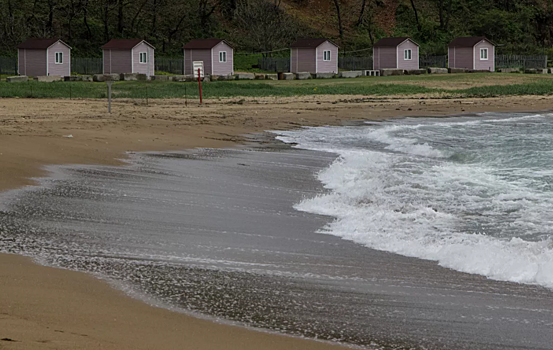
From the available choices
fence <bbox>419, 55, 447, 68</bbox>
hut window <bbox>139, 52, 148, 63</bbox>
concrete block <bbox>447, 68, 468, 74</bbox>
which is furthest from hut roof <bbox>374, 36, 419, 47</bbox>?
hut window <bbox>139, 52, 148, 63</bbox>

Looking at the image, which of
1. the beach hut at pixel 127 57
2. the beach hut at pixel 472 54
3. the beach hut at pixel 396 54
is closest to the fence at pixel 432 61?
A: the beach hut at pixel 472 54

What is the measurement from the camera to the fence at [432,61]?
7836 centimetres

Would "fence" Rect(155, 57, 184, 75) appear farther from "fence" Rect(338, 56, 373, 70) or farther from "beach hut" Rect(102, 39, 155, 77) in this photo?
"fence" Rect(338, 56, 373, 70)

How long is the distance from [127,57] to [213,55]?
7.18 meters

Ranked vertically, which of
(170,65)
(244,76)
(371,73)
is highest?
(170,65)

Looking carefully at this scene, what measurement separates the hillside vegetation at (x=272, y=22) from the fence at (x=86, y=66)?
759cm

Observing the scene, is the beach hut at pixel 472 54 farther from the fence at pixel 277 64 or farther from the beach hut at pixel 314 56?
the fence at pixel 277 64

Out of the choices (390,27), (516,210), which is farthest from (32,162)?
(390,27)

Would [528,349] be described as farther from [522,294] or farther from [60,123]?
[60,123]

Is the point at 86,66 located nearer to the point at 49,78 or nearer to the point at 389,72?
the point at 49,78

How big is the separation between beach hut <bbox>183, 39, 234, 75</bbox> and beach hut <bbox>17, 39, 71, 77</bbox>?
10956mm

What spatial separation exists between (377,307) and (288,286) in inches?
33.4

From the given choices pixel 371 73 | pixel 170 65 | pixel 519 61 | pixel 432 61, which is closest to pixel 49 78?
pixel 170 65

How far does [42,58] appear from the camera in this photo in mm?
62562
